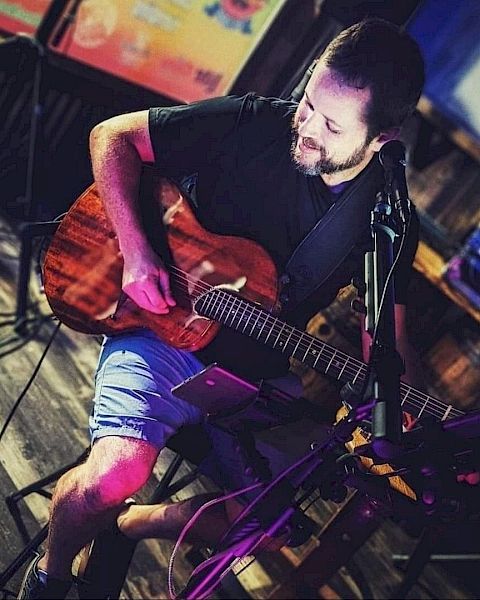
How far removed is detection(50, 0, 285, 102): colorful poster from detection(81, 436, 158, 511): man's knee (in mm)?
3074

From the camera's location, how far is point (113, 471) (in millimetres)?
1670

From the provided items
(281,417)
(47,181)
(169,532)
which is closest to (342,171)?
(281,417)

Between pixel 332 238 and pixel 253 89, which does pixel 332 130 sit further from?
pixel 253 89

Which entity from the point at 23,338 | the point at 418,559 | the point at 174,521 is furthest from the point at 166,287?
the point at 418,559

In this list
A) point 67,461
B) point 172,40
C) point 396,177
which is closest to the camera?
point 396,177

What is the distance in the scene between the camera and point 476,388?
12.5 ft

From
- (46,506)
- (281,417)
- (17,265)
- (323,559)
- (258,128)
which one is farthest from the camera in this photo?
(17,265)

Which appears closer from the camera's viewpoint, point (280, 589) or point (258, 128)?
point (258, 128)

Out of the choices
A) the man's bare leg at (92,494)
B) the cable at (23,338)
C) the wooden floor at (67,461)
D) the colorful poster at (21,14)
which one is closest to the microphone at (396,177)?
the man's bare leg at (92,494)

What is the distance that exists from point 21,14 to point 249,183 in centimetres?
270

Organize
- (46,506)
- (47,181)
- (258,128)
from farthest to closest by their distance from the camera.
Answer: (47,181)
(46,506)
(258,128)

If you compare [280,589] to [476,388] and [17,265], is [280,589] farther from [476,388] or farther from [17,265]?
[17,265]

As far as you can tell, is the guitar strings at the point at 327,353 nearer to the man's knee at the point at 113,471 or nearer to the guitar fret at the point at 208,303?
the guitar fret at the point at 208,303

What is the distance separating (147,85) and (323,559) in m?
3.19
